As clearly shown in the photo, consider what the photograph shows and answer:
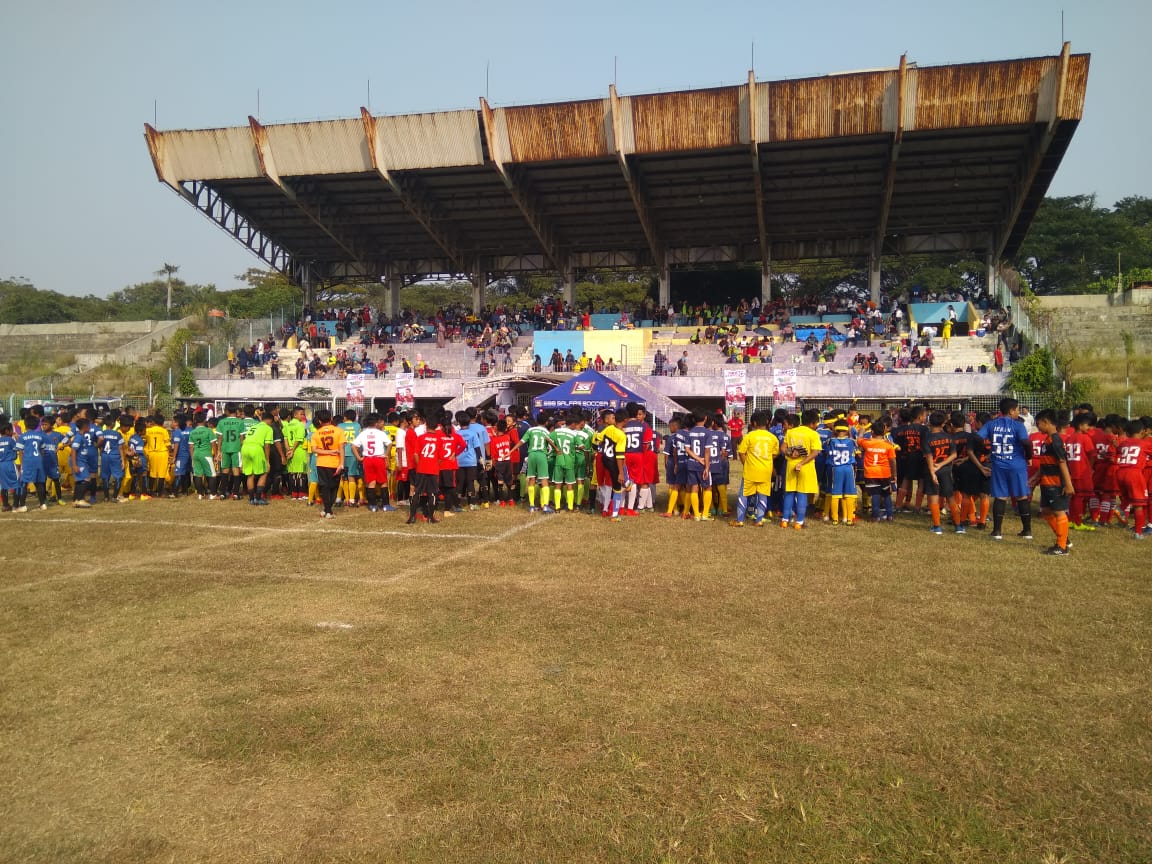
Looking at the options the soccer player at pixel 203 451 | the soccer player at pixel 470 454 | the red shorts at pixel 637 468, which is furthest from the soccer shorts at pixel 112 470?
the red shorts at pixel 637 468

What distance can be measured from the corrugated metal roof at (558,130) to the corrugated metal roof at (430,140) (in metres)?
1.46

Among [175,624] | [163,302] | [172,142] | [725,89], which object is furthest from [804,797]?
[163,302]

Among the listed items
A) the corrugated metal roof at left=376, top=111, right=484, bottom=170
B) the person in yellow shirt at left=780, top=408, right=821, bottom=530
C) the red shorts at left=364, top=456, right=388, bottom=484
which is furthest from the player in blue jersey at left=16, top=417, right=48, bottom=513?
the corrugated metal roof at left=376, top=111, right=484, bottom=170

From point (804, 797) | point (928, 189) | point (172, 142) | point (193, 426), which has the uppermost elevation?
point (172, 142)

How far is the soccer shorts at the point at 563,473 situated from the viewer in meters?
13.3

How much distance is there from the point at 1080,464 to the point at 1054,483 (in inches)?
67.2

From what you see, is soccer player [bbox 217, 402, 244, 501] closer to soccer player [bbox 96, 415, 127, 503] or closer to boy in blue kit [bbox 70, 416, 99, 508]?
soccer player [bbox 96, 415, 127, 503]

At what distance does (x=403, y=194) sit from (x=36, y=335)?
79.6 feet

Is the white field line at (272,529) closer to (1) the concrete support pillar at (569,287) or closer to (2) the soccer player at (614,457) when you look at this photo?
(2) the soccer player at (614,457)

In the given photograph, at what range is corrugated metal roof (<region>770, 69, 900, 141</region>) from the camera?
1195 inches

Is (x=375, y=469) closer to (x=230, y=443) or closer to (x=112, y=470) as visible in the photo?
(x=230, y=443)

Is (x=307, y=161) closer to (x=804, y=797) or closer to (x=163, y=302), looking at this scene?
(x=804, y=797)

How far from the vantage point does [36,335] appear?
45.2m

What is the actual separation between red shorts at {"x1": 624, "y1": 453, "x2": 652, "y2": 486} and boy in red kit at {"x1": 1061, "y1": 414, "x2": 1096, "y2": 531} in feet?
19.1
